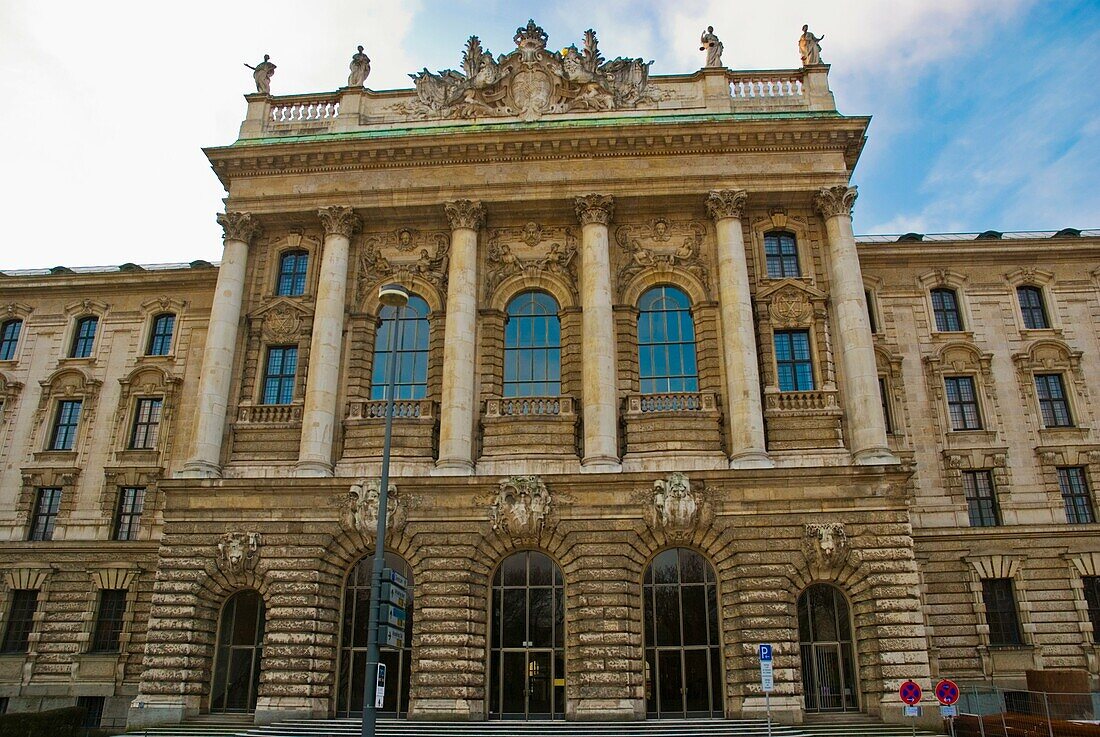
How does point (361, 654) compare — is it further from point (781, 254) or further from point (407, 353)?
point (781, 254)

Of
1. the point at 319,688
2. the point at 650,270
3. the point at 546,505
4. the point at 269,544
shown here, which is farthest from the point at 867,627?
the point at 269,544

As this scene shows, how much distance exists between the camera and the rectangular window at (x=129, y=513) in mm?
35406

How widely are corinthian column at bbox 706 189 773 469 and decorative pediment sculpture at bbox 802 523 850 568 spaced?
252 centimetres

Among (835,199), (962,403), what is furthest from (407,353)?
(962,403)

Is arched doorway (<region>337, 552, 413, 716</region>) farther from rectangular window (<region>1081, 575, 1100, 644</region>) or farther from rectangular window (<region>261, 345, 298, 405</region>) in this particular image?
rectangular window (<region>1081, 575, 1100, 644</region>)

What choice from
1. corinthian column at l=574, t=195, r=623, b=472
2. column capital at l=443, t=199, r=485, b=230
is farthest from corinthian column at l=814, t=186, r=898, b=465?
column capital at l=443, t=199, r=485, b=230

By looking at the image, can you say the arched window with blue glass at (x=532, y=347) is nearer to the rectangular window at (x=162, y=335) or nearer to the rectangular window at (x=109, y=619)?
the rectangular window at (x=162, y=335)

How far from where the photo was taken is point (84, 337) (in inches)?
1545

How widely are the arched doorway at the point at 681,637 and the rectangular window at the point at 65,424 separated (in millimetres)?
26343

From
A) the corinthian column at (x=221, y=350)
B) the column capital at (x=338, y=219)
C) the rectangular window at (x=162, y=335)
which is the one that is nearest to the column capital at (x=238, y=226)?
the corinthian column at (x=221, y=350)

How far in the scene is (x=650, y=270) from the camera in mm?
30984

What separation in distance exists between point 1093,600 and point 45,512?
41693 millimetres

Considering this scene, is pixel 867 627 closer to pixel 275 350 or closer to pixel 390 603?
pixel 390 603

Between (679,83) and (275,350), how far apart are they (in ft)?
60.7
